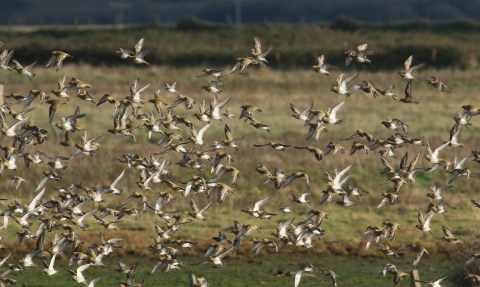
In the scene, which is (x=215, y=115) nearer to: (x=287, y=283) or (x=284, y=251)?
(x=287, y=283)

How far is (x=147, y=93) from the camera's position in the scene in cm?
7744

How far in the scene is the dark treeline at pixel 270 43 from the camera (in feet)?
308

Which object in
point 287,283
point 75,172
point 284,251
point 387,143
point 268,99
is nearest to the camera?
point 387,143

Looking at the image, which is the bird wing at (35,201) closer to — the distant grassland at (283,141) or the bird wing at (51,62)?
the bird wing at (51,62)

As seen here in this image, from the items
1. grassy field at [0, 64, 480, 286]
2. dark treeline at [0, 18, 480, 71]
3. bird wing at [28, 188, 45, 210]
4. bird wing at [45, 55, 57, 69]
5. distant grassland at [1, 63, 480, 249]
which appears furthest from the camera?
dark treeline at [0, 18, 480, 71]

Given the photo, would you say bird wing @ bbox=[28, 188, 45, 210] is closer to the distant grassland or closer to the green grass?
the green grass

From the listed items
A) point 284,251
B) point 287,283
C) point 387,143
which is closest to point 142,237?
point 284,251

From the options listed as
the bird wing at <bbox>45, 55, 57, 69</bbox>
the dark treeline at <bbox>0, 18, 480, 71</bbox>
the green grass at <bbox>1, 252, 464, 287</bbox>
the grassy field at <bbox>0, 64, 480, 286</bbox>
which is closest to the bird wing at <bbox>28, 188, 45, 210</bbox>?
the bird wing at <bbox>45, 55, 57, 69</bbox>

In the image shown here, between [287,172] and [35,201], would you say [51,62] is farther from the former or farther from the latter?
[287,172]

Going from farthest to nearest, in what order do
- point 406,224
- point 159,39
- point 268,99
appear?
point 159,39
point 268,99
point 406,224

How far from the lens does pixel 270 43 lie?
108500 mm

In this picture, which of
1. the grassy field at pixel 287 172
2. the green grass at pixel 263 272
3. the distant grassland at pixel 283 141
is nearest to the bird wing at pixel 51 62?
the green grass at pixel 263 272

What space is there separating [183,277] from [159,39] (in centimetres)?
7558

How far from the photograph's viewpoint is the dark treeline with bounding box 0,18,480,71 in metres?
93.8
